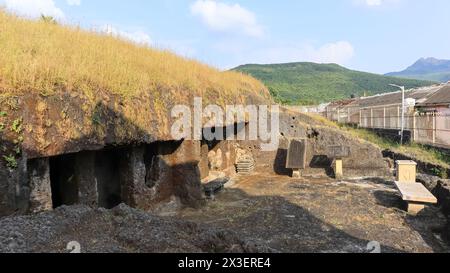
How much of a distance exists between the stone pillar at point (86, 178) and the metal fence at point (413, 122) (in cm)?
1287

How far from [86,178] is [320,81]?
309 feet

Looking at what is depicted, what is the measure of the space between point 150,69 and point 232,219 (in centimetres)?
364

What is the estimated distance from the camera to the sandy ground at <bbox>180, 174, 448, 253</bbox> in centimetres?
688

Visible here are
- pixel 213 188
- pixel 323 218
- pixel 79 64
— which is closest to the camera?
pixel 79 64

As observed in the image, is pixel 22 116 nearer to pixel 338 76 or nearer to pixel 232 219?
pixel 232 219

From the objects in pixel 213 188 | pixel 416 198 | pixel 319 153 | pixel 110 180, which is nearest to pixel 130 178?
pixel 110 180

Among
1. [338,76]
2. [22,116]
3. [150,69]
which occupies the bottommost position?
[22,116]

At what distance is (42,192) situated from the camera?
5.46 meters

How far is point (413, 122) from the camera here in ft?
58.7

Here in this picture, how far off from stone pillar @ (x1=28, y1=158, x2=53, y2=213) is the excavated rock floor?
3.61 ft

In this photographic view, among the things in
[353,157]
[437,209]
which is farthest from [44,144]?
[353,157]

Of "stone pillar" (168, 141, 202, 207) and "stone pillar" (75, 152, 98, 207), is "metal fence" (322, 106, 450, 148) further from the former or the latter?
"stone pillar" (75, 152, 98, 207)

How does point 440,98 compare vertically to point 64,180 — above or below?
above

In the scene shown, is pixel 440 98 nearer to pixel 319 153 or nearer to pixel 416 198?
pixel 319 153
